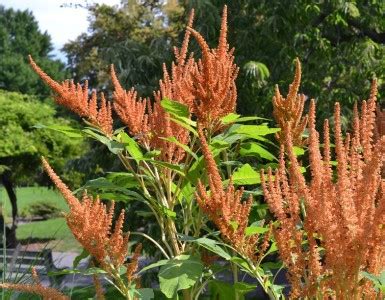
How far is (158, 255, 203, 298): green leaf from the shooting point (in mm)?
2389

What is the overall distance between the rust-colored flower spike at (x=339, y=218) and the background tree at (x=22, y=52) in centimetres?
5217

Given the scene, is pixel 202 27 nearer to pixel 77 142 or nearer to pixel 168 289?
pixel 168 289

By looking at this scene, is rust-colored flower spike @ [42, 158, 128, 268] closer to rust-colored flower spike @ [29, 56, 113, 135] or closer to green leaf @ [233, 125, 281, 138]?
rust-colored flower spike @ [29, 56, 113, 135]

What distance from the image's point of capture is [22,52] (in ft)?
191

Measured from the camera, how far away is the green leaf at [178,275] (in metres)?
2.39

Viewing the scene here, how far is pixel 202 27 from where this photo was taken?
28.5 ft

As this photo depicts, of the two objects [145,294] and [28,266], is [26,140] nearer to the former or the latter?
[28,266]

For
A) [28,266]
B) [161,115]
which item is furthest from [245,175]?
[28,266]

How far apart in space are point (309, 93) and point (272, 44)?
2.66 ft

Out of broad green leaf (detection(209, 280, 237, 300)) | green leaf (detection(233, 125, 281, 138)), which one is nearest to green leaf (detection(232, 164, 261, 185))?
green leaf (detection(233, 125, 281, 138))

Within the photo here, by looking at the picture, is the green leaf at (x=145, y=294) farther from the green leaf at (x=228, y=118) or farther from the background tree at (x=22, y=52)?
the background tree at (x=22, y=52)

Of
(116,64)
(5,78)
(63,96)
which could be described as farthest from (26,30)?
(63,96)

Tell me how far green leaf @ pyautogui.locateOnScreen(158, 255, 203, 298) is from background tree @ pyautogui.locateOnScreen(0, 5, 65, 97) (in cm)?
5146

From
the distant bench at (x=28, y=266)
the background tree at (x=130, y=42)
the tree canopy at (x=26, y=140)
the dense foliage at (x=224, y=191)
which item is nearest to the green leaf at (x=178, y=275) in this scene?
the dense foliage at (x=224, y=191)
